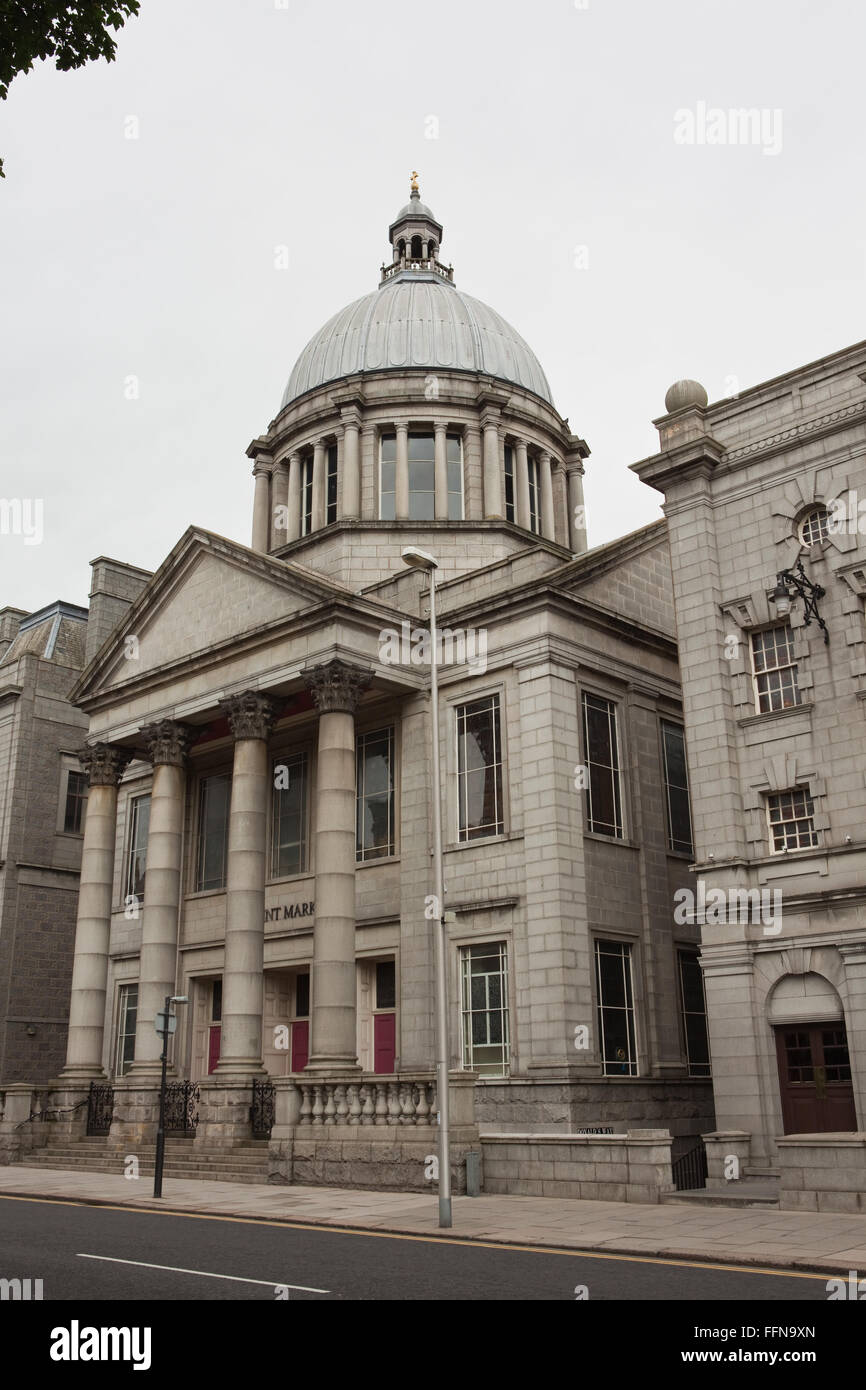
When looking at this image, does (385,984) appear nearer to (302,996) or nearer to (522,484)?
(302,996)

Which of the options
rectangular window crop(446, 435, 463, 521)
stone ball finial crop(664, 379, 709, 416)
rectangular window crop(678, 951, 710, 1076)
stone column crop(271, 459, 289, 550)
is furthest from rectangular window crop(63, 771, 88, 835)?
stone ball finial crop(664, 379, 709, 416)

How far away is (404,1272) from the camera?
1259 centimetres

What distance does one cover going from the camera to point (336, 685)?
29344mm

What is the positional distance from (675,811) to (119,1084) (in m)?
15.7

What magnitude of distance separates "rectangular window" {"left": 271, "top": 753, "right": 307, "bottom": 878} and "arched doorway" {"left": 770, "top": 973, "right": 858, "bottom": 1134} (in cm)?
1452

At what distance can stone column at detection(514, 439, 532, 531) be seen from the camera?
41125 mm

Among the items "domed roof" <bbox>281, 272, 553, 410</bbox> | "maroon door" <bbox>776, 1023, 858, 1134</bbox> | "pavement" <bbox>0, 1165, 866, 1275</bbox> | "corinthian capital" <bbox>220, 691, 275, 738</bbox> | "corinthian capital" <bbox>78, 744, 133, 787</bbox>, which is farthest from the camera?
"domed roof" <bbox>281, 272, 553, 410</bbox>

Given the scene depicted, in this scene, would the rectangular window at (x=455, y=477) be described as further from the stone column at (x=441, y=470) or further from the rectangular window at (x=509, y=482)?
the rectangular window at (x=509, y=482)

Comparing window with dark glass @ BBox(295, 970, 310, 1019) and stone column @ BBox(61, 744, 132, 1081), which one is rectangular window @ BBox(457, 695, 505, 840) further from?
stone column @ BBox(61, 744, 132, 1081)

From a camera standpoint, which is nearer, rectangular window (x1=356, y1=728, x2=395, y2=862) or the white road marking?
the white road marking

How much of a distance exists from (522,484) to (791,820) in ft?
68.1

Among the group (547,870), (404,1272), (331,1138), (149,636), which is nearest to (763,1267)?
(404,1272)
